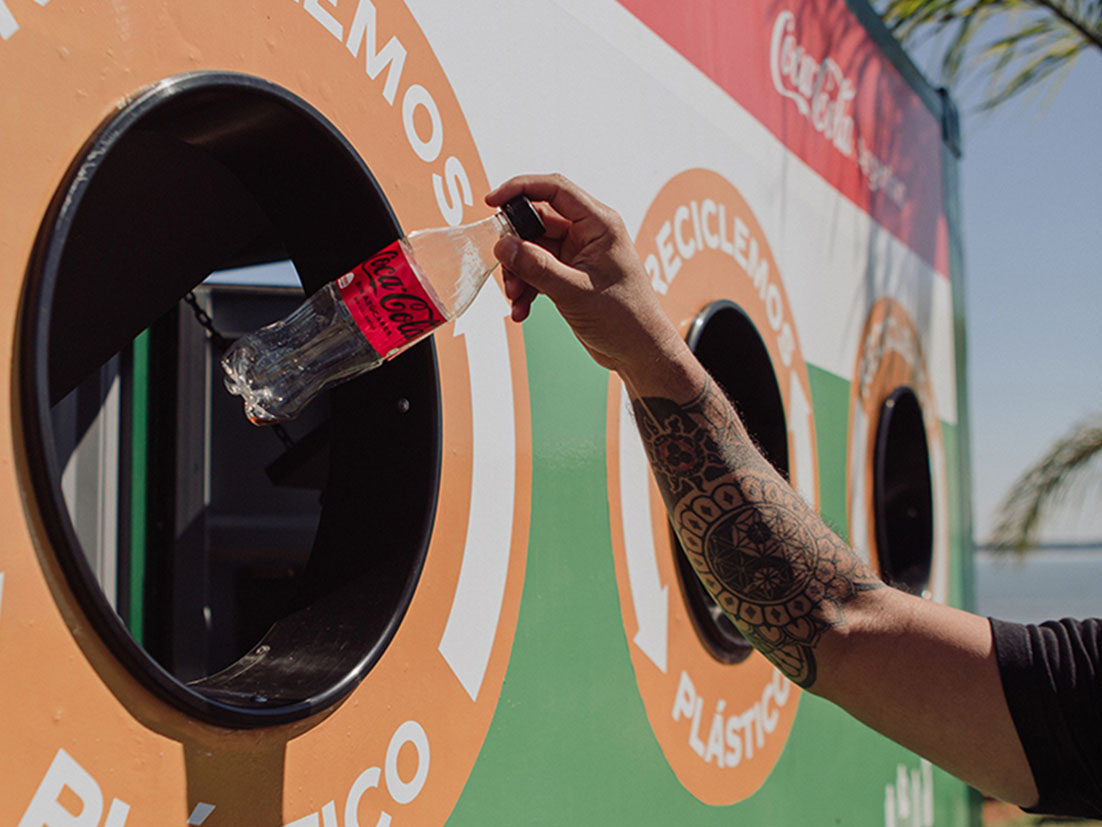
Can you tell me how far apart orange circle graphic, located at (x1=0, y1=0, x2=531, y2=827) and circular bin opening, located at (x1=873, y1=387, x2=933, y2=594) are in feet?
9.42

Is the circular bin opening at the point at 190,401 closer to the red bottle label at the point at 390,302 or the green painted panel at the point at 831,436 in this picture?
the red bottle label at the point at 390,302

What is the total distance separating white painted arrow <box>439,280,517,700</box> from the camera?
1.61 metres

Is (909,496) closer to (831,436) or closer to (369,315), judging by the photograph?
(831,436)

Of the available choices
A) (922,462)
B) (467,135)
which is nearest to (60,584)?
(467,135)

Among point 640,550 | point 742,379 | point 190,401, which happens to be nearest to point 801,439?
point 742,379

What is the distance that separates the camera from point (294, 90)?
1.36 m

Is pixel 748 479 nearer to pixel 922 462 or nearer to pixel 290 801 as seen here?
pixel 290 801

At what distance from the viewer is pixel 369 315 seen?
1.23 metres

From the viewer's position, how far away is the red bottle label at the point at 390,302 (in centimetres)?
121

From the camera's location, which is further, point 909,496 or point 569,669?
point 909,496

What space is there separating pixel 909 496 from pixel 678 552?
256 cm

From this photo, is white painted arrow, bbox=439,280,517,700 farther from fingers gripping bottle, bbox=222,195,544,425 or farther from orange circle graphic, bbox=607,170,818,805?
orange circle graphic, bbox=607,170,818,805

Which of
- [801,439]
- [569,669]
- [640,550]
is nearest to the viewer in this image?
[569,669]

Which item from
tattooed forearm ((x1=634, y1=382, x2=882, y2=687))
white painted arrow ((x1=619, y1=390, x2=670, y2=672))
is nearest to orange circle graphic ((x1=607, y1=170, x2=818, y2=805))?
white painted arrow ((x1=619, y1=390, x2=670, y2=672))
